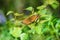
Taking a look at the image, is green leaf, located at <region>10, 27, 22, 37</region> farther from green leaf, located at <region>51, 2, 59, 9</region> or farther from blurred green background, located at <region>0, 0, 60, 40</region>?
green leaf, located at <region>51, 2, 59, 9</region>

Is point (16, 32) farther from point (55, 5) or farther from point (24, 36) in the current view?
point (55, 5)

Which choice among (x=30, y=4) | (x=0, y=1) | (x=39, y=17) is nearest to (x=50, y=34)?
(x=39, y=17)

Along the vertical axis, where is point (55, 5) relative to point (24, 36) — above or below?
above

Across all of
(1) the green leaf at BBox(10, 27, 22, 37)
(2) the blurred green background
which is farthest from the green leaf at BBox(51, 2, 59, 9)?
(1) the green leaf at BBox(10, 27, 22, 37)

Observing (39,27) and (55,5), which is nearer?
(39,27)

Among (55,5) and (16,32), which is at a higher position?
(55,5)

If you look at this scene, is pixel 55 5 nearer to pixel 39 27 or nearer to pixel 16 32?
pixel 39 27

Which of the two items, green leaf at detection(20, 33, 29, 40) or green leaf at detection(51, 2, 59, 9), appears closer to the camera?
green leaf at detection(20, 33, 29, 40)

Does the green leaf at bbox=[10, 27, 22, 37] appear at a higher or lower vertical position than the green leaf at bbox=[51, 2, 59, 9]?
lower

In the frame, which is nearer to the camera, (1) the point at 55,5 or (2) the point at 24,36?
(2) the point at 24,36

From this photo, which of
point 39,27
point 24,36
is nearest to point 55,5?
point 39,27

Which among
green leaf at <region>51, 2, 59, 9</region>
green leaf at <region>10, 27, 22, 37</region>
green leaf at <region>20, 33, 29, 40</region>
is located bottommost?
green leaf at <region>20, 33, 29, 40</region>
